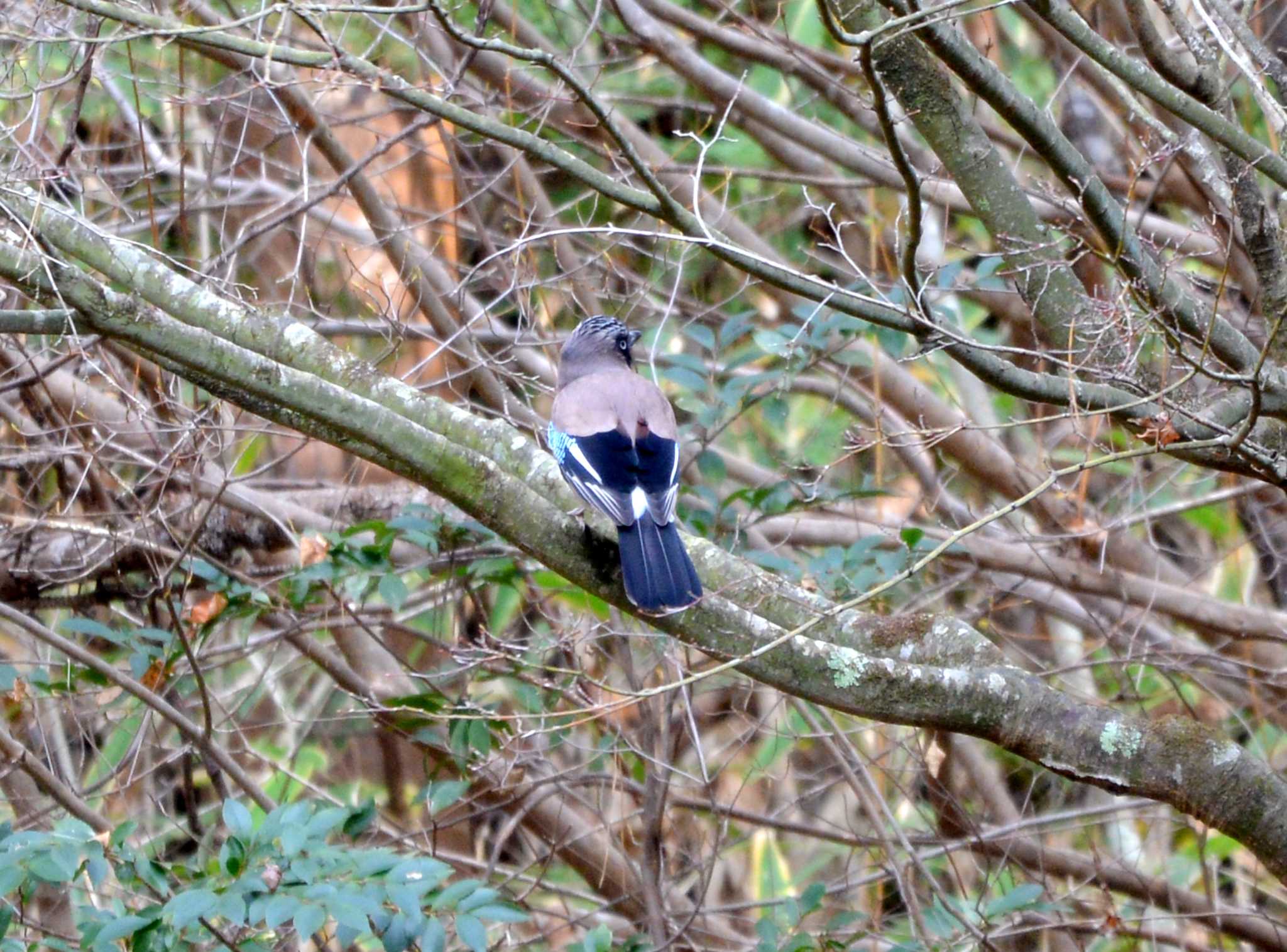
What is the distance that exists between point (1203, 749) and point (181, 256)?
3566mm

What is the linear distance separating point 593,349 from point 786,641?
1.98 m

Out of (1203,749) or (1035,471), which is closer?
(1203,749)

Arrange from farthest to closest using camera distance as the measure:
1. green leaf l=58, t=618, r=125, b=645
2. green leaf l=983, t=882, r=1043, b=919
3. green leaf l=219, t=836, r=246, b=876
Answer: green leaf l=58, t=618, r=125, b=645, green leaf l=983, t=882, r=1043, b=919, green leaf l=219, t=836, r=246, b=876

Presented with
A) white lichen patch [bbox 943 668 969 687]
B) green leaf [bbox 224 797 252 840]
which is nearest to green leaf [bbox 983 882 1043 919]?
white lichen patch [bbox 943 668 969 687]

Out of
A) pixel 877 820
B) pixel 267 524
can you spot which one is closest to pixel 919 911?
pixel 877 820

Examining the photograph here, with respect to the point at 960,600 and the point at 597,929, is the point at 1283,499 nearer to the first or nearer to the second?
the point at 960,600

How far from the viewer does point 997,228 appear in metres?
3.70

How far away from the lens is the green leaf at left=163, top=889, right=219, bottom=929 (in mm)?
2768

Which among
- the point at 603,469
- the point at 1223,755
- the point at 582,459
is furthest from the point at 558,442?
the point at 1223,755

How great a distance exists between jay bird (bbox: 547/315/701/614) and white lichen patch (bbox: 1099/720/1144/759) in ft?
2.94

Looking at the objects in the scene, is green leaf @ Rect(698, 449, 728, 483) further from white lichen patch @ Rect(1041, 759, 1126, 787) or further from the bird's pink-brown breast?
white lichen patch @ Rect(1041, 759, 1126, 787)

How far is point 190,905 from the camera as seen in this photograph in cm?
277

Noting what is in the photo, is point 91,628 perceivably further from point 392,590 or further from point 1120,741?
point 1120,741

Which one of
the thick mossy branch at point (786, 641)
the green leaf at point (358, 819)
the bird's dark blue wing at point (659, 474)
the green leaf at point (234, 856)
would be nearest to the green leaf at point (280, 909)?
the green leaf at point (234, 856)
